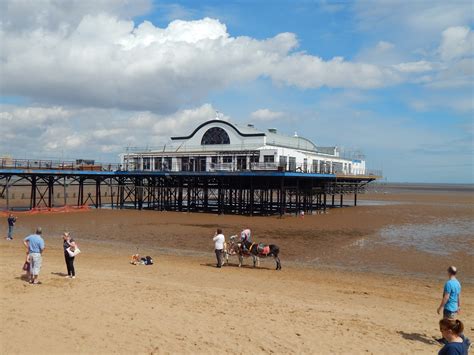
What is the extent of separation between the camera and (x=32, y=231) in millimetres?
24688

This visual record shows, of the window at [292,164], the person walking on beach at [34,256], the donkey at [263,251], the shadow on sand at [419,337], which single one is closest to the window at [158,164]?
the window at [292,164]

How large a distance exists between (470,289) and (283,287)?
6.13 metres

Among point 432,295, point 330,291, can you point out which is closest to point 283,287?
point 330,291

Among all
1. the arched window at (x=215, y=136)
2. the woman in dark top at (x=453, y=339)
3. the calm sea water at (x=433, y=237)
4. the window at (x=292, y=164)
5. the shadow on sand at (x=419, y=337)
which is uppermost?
the arched window at (x=215, y=136)

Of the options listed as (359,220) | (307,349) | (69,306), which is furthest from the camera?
(359,220)

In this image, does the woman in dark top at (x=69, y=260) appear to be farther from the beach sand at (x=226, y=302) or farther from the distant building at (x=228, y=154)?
the distant building at (x=228, y=154)

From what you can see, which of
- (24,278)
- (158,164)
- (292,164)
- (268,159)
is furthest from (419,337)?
(158,164)

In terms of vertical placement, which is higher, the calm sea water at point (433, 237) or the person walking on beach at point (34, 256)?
the person walking on beach at point (34, 256)

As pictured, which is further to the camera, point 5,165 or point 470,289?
point 5,165

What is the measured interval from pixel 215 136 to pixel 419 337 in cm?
3625

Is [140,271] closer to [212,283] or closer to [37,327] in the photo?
[212,283]

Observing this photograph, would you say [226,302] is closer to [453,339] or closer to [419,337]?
[419,337]

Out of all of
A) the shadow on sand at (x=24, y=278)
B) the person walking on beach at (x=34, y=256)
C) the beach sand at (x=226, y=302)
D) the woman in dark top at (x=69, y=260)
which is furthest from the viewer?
the woman in dark top at (x=69, y=260)

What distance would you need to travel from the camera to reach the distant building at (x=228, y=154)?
125 ft
